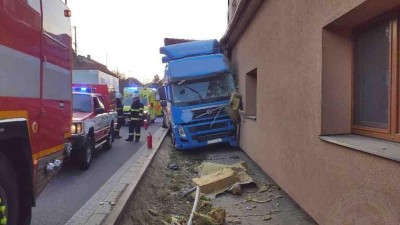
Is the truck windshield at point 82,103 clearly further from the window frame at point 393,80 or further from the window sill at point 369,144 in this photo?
the window frame at point 393,80

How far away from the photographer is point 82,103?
12266 mm

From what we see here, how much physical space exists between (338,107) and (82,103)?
27.6 ft

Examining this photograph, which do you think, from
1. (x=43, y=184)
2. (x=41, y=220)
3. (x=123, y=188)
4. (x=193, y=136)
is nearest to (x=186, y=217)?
(x=123, y=188)

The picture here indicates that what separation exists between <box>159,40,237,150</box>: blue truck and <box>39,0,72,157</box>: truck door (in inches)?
304

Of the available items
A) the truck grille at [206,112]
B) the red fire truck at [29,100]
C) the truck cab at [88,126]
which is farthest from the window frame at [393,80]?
the truck grille at [206,112]

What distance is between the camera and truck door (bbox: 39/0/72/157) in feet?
15.2

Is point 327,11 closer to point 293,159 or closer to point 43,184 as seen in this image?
point 293,159

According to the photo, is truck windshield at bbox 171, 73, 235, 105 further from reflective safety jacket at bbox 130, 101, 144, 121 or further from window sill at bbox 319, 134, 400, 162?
window sill at bbox 319, 134, 400, 162

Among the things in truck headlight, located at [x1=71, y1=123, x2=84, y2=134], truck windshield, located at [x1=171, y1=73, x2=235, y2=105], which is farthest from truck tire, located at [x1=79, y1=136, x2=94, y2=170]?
truck windshield, located at [x1=171, y1=73, x2=235, y2=105]

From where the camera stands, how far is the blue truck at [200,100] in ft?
44.2

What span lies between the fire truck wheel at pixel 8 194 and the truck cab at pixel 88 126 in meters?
6.55

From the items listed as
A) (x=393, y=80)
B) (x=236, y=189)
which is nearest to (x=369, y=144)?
(x=393, y=80)

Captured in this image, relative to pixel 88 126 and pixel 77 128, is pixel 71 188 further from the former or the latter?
pixel 88 126

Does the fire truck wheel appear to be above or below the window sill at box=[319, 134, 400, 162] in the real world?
below
